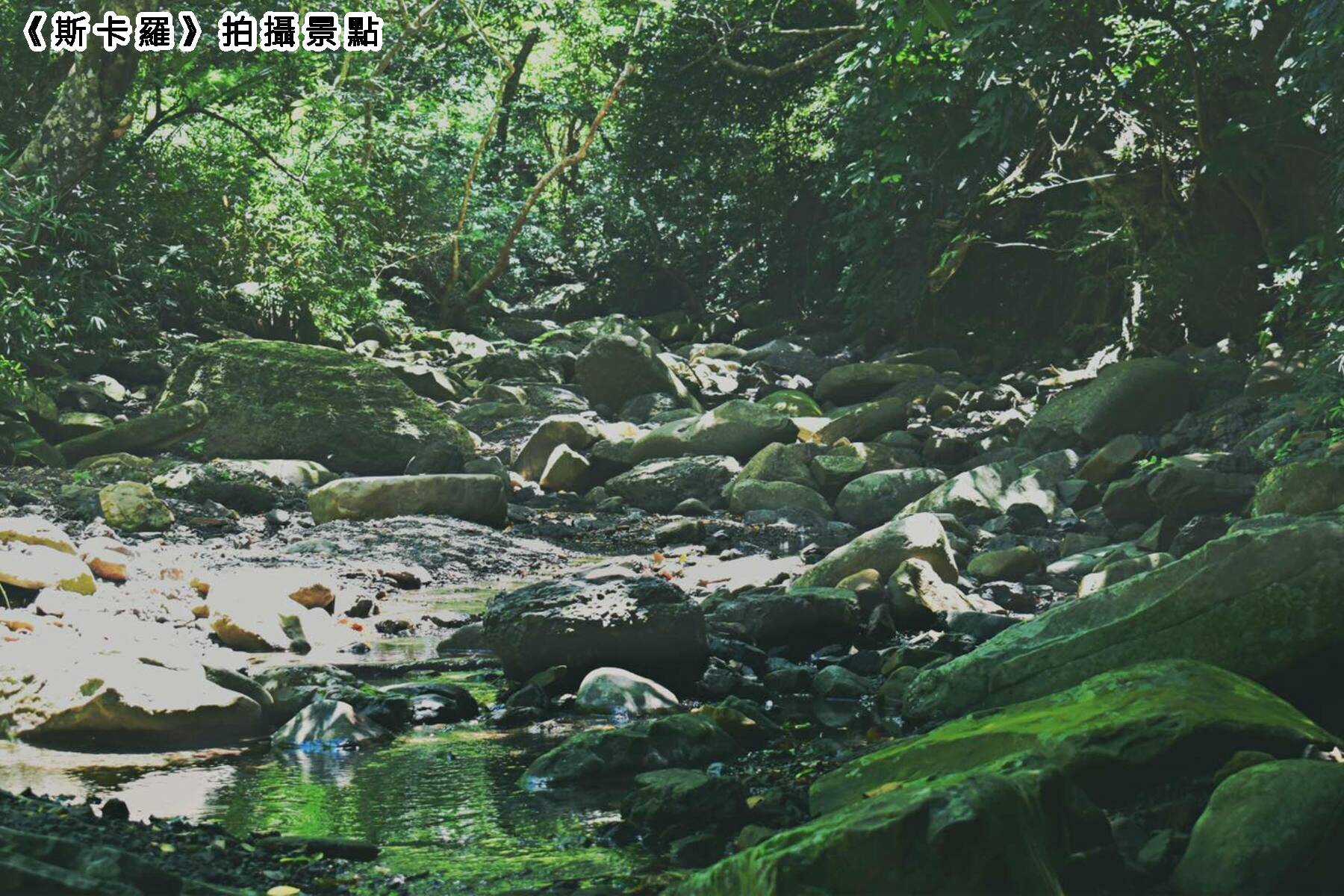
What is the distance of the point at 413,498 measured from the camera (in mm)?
10133

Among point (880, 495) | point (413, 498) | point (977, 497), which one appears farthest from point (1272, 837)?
point (413, 498)

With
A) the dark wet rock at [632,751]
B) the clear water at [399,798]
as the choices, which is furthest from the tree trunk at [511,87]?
the dark wet rock at [632,751]

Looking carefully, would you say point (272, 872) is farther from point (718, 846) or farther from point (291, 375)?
point (291, 375)

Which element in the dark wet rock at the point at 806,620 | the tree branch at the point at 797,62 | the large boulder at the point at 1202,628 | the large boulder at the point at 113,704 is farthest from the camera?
the tree branch at the point at 797,62

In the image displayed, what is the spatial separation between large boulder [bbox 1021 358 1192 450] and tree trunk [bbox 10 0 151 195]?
945 cm

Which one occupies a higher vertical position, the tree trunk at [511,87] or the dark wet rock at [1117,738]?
the tree trunk at [511,87]

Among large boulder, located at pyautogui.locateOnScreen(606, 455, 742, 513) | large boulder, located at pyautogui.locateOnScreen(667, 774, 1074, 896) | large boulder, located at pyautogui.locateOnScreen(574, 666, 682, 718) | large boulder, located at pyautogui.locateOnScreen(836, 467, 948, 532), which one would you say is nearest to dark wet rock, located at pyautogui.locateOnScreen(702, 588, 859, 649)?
large boulder, located at pyautogui.locateOnScreen(574, 666, 682, 718)

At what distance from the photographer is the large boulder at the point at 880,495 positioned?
1006 centimetres

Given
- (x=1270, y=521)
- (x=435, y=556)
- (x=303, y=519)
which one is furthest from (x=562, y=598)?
(x=303, y=519)

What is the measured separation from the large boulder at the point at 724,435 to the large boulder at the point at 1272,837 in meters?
9.30

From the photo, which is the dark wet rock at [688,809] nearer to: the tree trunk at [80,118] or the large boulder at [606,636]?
the large boulder at [606,636]

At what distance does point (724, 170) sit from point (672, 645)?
14809 millimetres

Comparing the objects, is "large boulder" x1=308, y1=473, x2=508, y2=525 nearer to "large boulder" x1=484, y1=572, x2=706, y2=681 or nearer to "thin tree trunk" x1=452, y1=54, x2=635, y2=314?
"large boulder" x1=484, y1=572, x2=706, y2=681

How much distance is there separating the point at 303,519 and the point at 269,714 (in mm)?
5552
